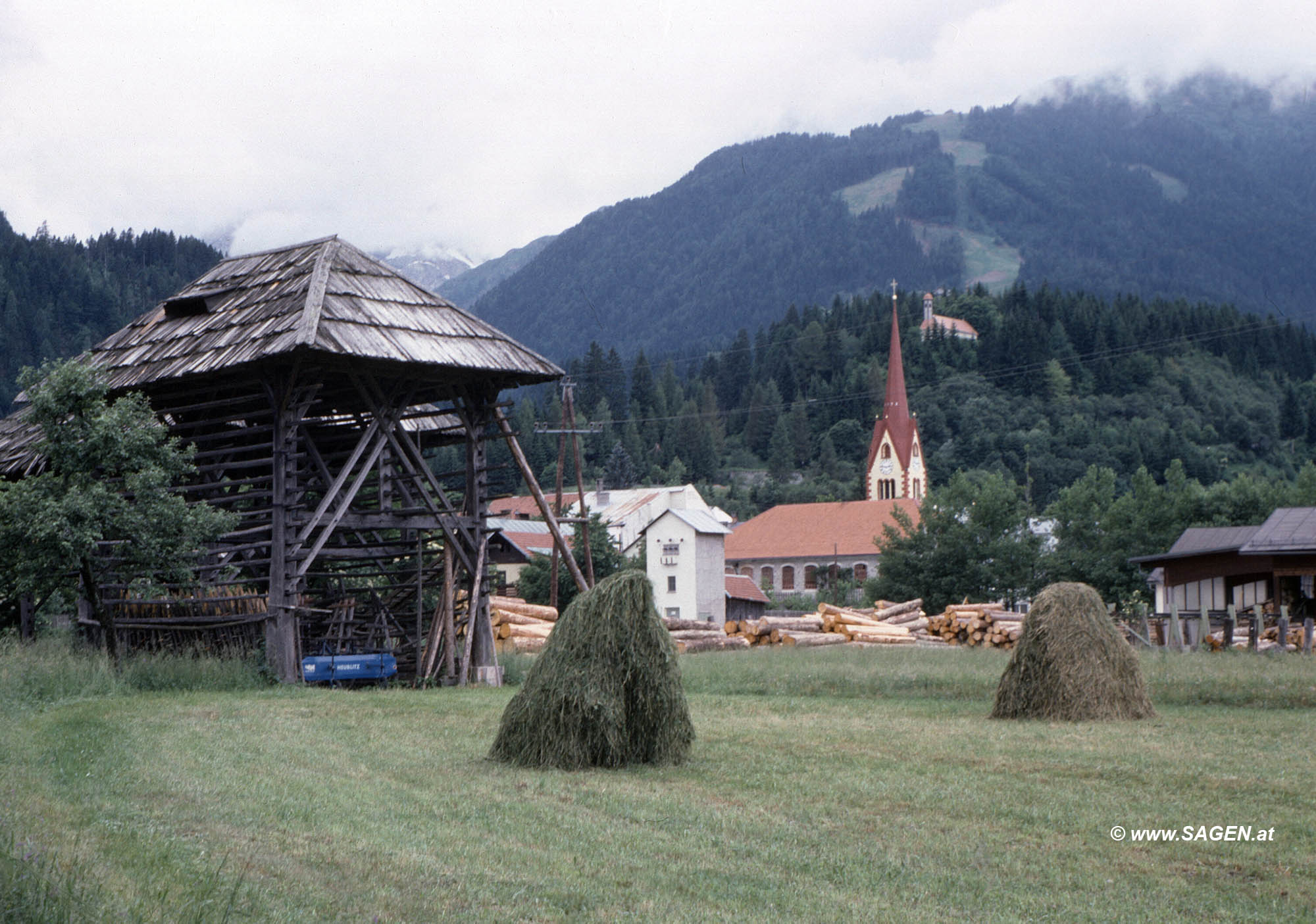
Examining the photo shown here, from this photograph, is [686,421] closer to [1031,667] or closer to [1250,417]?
[1250,417]

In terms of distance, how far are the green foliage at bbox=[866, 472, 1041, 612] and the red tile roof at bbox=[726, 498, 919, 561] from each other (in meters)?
41.9

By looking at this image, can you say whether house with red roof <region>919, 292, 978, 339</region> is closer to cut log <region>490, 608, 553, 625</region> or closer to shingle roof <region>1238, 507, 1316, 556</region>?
shingle roof <region>1238, 507, 1316, 556</region>

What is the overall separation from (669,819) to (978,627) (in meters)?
29.3

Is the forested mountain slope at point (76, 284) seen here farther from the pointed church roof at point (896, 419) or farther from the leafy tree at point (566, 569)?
the pointed church roof at point (896, 419)

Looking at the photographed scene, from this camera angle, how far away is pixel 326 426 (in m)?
26.3

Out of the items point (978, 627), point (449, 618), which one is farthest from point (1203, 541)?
point (449, 618)

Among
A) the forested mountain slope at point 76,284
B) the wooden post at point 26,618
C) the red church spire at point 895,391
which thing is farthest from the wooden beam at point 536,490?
the red church spire at point 895,391

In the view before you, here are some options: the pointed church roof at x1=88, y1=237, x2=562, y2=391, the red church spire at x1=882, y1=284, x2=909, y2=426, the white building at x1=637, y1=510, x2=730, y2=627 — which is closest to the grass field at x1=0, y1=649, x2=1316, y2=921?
the pointed church roof at x1=88, y1=237, x2=562, y2=391

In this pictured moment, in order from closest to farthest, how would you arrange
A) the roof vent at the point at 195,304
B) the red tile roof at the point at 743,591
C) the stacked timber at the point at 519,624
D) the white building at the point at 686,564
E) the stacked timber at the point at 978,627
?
the roof vent at the point at 195,304 → the stacked timber at the point at 519,624 → the stacked timber at the point at 978,627 → the white building at the point at 686,564 → the red tile roof at the point at 743,591

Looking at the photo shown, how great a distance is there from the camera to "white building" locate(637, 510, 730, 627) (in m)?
83.6

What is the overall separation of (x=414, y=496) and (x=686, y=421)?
129365 millimetres

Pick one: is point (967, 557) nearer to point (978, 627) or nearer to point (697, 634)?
point (978, 627)

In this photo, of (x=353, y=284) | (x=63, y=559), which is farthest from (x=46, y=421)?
(x=353, y=284)

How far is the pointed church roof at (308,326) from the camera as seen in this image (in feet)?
73.5
